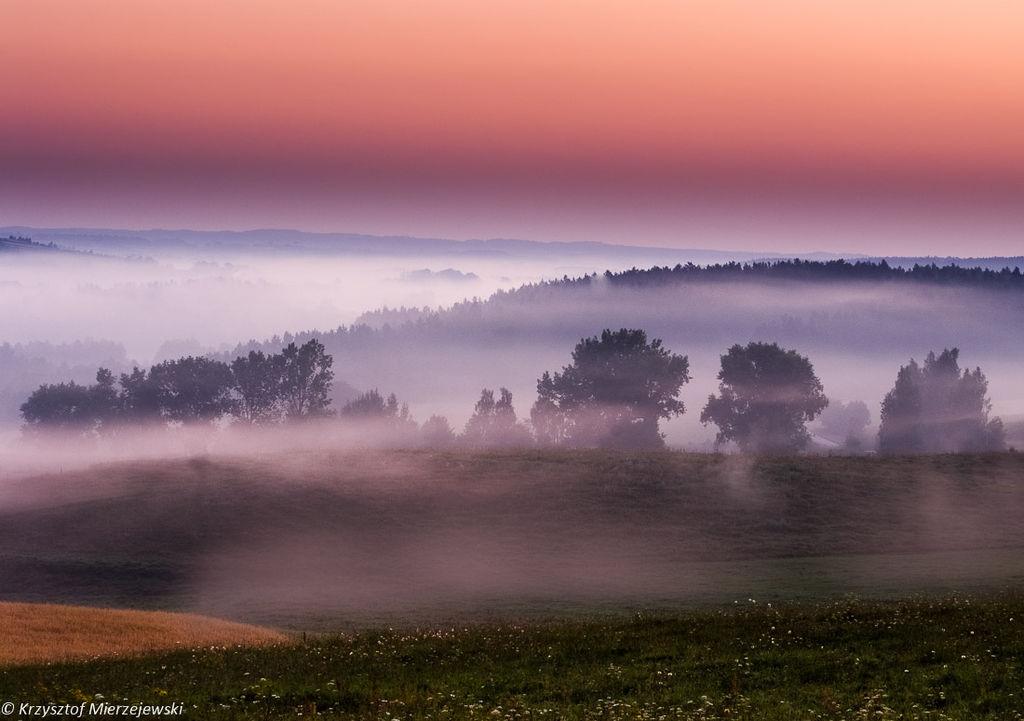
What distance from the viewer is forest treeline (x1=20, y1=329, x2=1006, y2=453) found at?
177 metres

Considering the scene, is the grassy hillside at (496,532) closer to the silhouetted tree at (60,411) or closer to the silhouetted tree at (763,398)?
the silhouetted tree at (763,398)

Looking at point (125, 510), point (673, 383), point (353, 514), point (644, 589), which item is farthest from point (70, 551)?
point (673, 383)

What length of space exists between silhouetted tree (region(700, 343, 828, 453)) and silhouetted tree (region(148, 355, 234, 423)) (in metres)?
80.9

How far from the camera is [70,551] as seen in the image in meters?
90.9

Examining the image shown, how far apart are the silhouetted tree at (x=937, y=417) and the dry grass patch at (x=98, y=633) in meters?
154

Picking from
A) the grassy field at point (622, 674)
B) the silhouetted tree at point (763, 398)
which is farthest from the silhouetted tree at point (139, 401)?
the grassy field at point (622, 674)

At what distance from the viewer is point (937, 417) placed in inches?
7416

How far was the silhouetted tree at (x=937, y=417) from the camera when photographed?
184m

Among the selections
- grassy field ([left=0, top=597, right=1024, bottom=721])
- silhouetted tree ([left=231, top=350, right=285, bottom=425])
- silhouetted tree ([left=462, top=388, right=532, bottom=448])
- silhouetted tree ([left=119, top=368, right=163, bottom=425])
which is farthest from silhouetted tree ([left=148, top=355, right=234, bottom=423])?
grassy field ([left=0, top=597, right=1024, bottom=721])

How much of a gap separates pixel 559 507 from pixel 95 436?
389 feet

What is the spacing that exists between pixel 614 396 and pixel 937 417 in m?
54.3

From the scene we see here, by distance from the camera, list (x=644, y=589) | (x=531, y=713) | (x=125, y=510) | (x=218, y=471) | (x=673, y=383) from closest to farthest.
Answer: (x=531, y=713) < (x=644, y=589) < (x=125, y=510) < (x=218, y=471) < (x=673, y=383)

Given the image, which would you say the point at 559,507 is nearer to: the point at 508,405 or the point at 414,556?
the point at 414,556

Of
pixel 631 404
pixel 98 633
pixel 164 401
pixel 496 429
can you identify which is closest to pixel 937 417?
pixel 631 404
